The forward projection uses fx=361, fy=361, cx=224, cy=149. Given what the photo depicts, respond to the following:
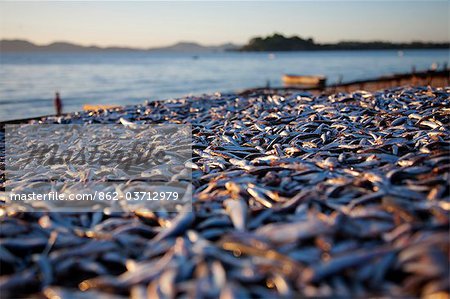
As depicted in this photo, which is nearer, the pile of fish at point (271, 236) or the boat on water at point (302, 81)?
the pile of fish at point (271, 236)

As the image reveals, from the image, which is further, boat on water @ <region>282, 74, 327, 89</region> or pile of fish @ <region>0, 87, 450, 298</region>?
boat on water @ <region>282, 74, 327, 89</region>

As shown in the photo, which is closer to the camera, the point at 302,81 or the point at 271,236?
the point at 271,236

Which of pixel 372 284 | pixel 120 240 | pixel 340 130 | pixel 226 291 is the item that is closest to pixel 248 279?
pixel 226 291

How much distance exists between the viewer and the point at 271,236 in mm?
2578

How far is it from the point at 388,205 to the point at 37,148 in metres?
6.92

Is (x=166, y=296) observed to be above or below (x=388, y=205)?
below

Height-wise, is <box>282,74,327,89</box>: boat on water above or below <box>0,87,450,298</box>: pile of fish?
above

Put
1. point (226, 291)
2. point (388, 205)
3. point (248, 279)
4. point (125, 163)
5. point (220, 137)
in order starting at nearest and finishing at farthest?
point (226, 291) → point (248, 279) → point (388, 205) → point (125, 163) → point (220, 137)

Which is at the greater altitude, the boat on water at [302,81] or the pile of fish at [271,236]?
the boat on water at [302,81]

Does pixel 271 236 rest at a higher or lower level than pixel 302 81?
lower

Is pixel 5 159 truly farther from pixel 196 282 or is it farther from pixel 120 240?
pixel 196 282

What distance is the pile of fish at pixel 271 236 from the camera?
7.63 ft

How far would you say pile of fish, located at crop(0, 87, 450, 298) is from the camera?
233 cm

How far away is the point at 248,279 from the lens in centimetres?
241
